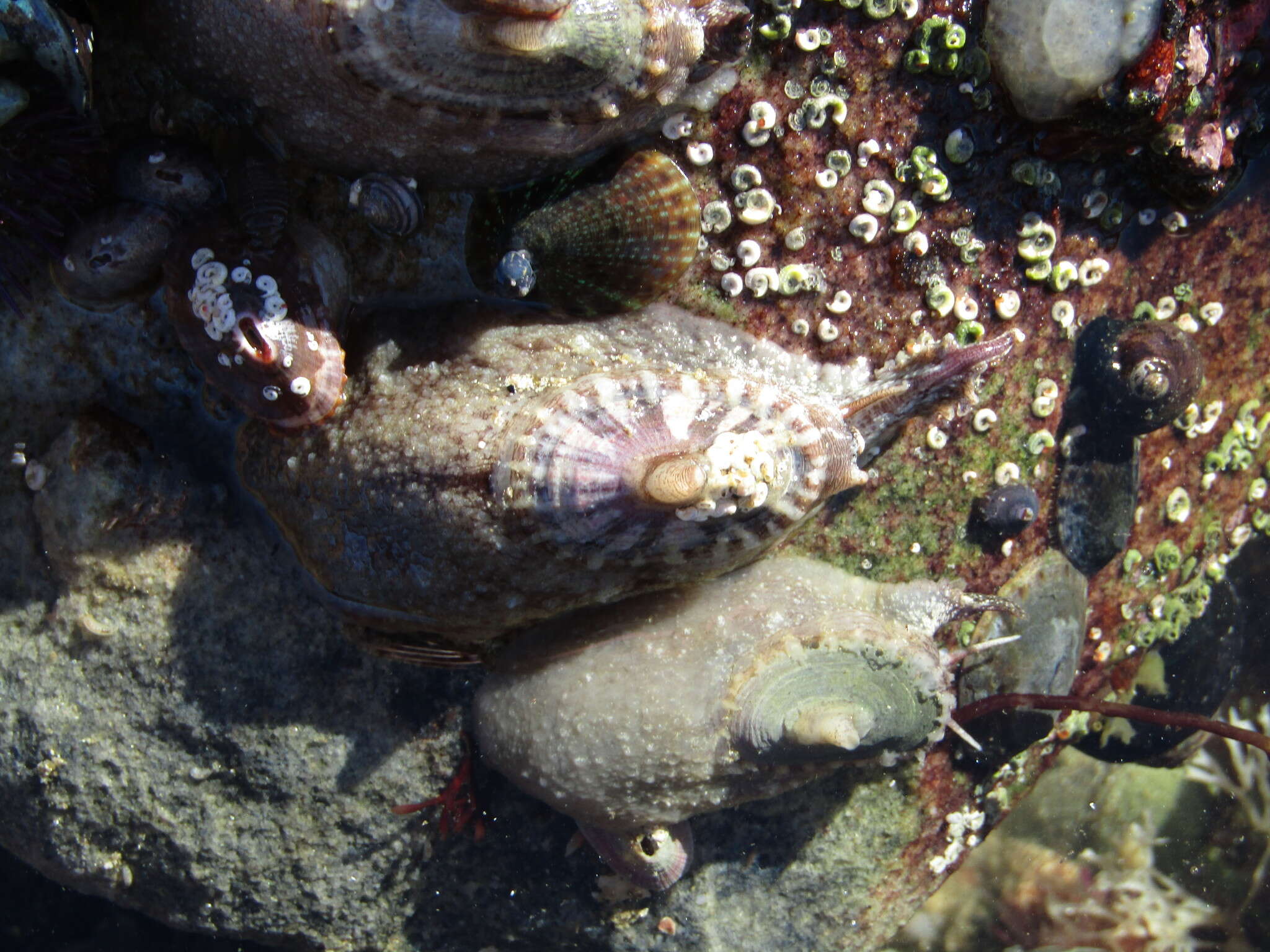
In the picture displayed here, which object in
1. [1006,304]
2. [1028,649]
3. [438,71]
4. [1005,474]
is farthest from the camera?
[1028,649]

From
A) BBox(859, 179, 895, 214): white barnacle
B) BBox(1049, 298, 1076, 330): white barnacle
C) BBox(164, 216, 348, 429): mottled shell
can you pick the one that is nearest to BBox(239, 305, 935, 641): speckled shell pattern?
BBox(164, 216, 348, 429): mottled shell

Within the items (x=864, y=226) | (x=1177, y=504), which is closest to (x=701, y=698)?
(x=864, y=226)

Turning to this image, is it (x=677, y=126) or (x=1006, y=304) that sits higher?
(x=677, y=126)

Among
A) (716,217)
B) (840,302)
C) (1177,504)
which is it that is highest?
(716,217)

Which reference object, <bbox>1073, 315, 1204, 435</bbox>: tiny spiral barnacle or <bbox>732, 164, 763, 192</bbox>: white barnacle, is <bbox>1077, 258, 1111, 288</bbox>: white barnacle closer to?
<bbox>1073, 315, 1204, 435</bbox>: tiny spiral barnacle

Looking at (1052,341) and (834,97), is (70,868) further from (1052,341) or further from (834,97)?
(1052,341)

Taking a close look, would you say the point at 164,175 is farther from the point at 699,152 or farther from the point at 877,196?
the point at 877,196

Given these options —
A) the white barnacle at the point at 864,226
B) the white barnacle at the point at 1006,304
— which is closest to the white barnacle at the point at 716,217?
the white barnacle at the point at 864,226

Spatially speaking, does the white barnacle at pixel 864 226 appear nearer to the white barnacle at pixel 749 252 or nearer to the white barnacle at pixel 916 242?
the white barnacle at pixel 916 242
